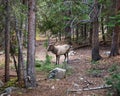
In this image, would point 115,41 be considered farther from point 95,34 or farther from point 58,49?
point 58,49

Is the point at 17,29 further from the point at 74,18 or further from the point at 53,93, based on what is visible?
the point at 74,18

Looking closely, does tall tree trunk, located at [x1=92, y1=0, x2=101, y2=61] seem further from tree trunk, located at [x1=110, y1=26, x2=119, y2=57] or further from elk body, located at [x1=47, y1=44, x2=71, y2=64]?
elk body, located at [x1=47, y1=44, x2=71, y2=64]

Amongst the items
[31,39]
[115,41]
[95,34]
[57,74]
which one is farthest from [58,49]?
[31,39]

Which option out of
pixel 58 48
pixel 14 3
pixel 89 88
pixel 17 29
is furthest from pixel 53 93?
pixel 58 48

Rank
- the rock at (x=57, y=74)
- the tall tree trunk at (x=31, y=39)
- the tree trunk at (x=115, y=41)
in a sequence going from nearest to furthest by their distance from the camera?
the tall tree trunk at (x=31, y=39), the rock at (x=57, y=74), the tree trunk at (x=115, y=41)

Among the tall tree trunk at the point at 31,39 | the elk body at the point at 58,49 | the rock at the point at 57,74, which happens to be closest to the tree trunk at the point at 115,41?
the elk body at the point at 58,49

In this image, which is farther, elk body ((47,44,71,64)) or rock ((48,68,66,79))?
elk body ((47,44,71,64))

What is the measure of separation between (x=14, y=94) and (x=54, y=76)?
2689 millimetres

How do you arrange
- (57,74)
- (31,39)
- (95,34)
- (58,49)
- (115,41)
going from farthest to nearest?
1. (58,49)
2. (95,34)
3. (115,41)
4. (57,74)
5. (31,39)

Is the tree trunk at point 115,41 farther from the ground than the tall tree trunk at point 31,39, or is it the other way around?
the tall tree trunk at point 31,39

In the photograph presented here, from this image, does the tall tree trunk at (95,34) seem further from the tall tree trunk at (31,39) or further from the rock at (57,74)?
the tall tree trunk at (31,39)

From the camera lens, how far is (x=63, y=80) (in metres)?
11.4

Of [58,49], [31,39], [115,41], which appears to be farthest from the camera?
[58,49]

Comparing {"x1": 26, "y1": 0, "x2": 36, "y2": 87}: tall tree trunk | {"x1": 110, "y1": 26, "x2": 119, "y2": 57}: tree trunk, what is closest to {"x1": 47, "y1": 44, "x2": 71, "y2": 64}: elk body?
{"x1": 110, "y1": 26, "x2": 119, "y2": 57}: tree trunk
